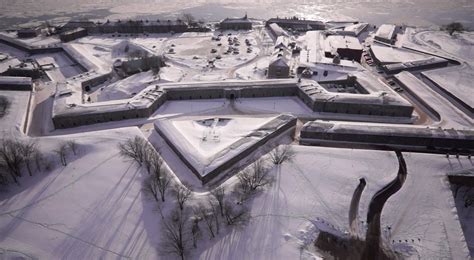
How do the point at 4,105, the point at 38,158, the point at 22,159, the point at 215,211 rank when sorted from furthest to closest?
the point at 4,105, the point at 38,158, the point at 22,159, the point at 215,211

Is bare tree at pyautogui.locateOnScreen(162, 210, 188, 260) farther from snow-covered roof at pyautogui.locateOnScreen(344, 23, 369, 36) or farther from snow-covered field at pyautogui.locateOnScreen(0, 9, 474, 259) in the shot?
snow-covered roof at pyautogui.locateOnScreen(344, 23, 369, 36)

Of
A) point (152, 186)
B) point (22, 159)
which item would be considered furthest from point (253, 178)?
point (22, 159)

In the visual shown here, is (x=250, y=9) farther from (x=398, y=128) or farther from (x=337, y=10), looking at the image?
(x=398, y=128)

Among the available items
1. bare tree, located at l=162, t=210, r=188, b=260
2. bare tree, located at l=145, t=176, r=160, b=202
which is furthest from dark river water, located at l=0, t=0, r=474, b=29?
bare tree, located at l=162, t=210, r=188, b=260

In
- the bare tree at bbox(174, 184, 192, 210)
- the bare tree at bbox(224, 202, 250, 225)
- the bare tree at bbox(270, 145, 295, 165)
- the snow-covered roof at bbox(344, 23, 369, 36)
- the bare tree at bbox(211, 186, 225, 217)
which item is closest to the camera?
the bare tree at bbox(224, 202, 250, 225)

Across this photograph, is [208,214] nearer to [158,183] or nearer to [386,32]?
[158,183]

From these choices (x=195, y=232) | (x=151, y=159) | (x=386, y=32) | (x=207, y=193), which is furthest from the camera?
(x=386, y=32)

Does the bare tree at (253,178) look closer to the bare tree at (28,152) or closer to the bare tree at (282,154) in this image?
the bare tree at (282,154)
